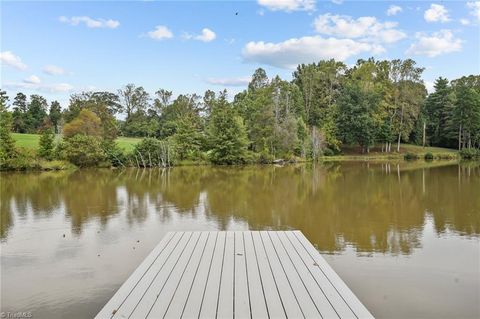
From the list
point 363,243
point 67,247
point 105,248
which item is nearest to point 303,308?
point 363,243

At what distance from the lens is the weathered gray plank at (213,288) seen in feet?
12.0

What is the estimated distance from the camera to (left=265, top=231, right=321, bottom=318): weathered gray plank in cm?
367

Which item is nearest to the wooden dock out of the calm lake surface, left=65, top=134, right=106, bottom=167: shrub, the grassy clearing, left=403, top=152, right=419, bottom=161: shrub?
the calm lake surface

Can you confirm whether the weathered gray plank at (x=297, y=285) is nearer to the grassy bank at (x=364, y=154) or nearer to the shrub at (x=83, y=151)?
the shrub at (x=83, y=151)

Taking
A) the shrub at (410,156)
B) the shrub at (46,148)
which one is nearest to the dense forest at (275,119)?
the shrub at (46,148)

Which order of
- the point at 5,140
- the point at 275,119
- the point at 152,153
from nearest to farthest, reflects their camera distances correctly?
1. the point at 5,140
2. the point at 152,153
3. the point at 275,119

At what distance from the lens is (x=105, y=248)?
26.0ft

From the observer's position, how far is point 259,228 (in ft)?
31.2

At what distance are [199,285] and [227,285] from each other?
0.30m

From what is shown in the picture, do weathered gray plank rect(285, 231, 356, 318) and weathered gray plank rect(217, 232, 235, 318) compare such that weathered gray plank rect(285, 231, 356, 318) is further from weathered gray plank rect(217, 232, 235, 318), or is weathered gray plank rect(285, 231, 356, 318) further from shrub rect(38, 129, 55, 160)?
shrub rect(38, 129, 55, 160)

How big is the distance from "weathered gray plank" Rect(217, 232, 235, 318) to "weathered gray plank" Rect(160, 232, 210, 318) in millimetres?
342

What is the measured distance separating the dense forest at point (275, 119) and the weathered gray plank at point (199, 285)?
83.2ft

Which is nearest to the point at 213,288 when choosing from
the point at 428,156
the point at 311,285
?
the point at 311,285

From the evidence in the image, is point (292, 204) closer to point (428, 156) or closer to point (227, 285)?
point (227, 285)
